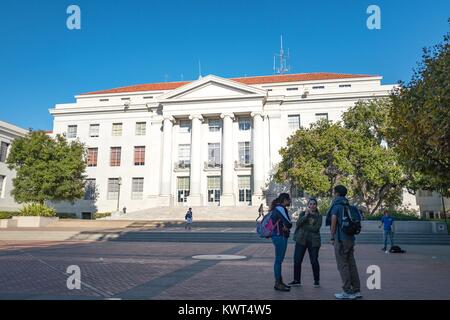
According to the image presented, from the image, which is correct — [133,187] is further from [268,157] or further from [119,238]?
[119,238]

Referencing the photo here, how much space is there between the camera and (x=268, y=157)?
43406mm

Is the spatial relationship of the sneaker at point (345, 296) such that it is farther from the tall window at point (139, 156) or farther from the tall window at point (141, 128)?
the tall window at point (141, 128)

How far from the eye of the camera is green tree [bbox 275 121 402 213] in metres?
31.1

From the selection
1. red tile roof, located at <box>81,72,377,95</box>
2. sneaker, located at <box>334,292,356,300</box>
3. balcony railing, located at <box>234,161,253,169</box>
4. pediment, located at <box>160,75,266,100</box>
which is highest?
red tile roof, located at <box>81,72,377,95</box>

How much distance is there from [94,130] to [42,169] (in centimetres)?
1526

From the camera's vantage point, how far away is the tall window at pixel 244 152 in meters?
43.6

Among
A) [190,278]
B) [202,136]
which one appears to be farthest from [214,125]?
[190,278]

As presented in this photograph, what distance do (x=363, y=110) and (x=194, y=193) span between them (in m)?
20.1

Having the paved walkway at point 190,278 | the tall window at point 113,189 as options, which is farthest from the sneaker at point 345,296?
the tall window at point 113,189

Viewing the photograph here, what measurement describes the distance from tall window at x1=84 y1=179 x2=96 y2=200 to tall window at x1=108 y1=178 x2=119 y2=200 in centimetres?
208

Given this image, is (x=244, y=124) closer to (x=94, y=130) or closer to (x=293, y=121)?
(x=293, y=121)

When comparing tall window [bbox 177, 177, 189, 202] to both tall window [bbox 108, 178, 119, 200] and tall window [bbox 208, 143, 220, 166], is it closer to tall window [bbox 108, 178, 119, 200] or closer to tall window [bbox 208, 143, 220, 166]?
tall window [bbox 208, 143, 220, 166]

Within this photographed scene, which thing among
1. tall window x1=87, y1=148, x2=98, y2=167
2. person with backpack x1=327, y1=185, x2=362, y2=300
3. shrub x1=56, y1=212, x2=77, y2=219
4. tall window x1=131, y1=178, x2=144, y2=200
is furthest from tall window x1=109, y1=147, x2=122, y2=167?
person with backpack x1=327, y1=185, x2=362, y2=300
